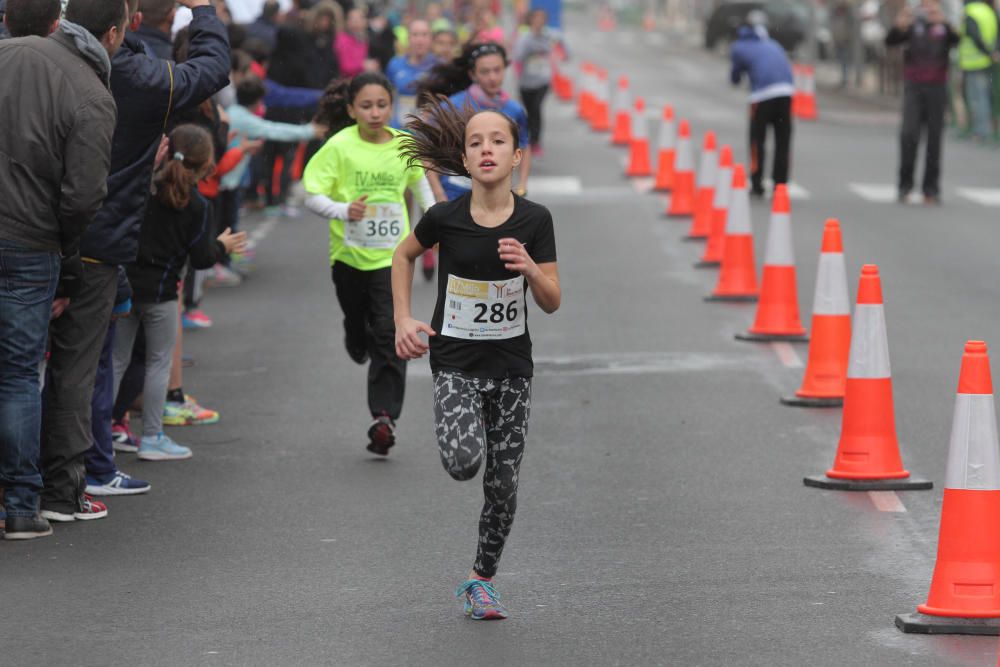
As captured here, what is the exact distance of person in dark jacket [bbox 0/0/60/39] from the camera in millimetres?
7695

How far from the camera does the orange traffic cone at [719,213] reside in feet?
53.4

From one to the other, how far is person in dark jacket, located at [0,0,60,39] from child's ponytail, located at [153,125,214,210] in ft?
4.56

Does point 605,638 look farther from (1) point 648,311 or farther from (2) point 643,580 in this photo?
(1) point 648,311

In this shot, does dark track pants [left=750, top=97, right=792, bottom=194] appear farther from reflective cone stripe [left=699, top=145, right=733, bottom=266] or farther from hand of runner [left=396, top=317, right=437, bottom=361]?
hand of runner [left=396, top=317, right=437, bottom=361]

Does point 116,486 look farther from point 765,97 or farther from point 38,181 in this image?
point 765,97

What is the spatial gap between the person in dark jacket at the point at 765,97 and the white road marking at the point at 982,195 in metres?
2.33

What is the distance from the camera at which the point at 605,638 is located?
6309 mm

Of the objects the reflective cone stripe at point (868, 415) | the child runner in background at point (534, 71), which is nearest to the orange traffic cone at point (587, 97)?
the child runner in background at point (534, 71)

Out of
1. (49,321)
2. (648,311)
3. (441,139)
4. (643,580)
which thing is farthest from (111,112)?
(648,311)

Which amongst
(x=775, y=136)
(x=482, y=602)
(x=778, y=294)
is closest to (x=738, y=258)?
(x=778, y=294)

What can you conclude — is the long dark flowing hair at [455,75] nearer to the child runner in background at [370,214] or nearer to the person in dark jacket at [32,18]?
the child runner in background at [370,214]

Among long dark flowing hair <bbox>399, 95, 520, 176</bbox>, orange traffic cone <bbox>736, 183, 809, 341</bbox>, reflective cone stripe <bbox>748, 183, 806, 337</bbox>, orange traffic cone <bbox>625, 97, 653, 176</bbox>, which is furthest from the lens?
orange traffic cone <bbox>625, 97, 653, 176</bbox>

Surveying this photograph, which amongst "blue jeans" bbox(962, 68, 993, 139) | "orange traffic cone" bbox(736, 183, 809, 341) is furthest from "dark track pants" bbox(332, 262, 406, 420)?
"blue jeans" bbox(962, 68, 993, 139)

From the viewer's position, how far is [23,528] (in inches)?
303
